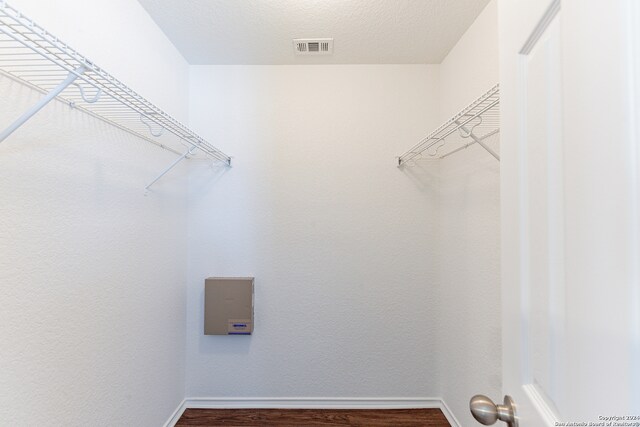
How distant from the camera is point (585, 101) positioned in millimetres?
387

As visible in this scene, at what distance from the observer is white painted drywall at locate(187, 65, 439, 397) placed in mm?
1997

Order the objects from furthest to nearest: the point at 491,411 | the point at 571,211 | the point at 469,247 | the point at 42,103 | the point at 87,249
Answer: the point at 469,247
the point at 87,249
the point at 42,103
the point at 491,411
the point at 571,211

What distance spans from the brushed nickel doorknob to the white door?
0.02 meters

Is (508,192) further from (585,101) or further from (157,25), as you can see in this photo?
(157,25)

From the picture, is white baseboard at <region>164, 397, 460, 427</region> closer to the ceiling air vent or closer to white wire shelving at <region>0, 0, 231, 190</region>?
white wire shelving at <region>0, 0, 231, 190</region>

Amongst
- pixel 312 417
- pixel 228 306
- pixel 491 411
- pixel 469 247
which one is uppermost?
pixel 469 247

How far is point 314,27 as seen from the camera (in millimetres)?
1629

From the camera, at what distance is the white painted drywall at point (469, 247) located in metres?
1.40

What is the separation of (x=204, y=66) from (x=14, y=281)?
1.70m

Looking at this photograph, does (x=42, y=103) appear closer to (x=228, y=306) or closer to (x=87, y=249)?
(x=87, y=249)

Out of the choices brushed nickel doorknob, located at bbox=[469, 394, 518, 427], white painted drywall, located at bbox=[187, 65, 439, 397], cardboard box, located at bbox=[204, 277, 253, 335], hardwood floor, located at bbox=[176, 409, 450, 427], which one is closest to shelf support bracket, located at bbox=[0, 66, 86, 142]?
brushed nickel doorknob, located at bbox=[469, 394, 518, 427]

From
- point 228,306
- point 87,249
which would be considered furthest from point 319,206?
point 87,249

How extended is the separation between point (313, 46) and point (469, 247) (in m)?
1.55

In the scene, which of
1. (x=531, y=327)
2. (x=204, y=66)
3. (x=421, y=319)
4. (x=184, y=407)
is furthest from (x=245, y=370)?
(x=204, y=66)
